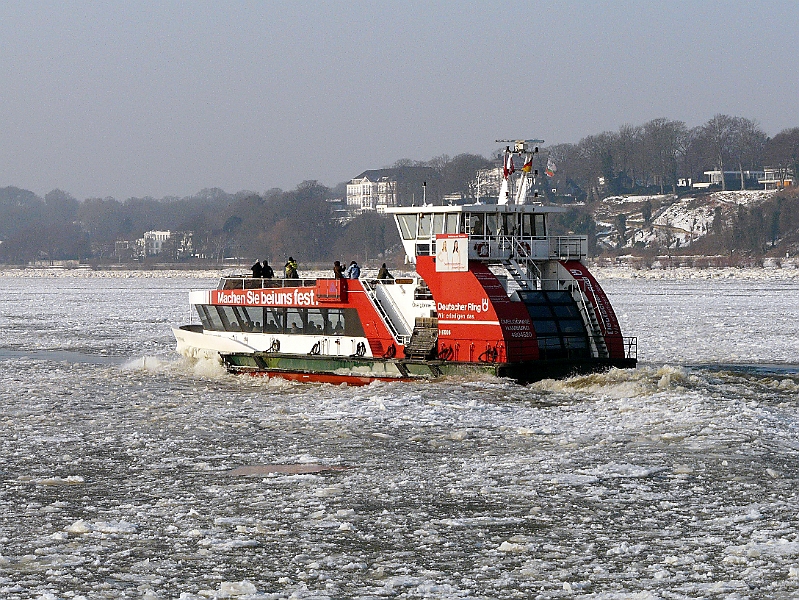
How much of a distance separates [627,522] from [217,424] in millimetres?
9045

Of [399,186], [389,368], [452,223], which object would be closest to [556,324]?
[452,223]

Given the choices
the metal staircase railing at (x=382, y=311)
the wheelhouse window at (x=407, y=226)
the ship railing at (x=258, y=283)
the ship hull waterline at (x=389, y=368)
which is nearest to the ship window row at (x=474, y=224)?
the wheelhouse window at (x=407, y=226)

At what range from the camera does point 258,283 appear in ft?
95.8

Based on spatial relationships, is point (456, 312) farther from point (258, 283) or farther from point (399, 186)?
point (399, 186)

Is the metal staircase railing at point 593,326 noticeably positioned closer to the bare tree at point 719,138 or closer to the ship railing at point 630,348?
the ship railing at point 630,348

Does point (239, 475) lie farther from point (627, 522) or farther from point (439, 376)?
point (439, 376)

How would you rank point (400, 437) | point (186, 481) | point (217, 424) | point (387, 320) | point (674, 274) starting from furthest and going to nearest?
point (674, 274)
point (387, 320)
point (217, 424)
point (400, 437)
point (186, 481)

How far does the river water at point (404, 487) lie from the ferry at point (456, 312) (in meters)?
0.76

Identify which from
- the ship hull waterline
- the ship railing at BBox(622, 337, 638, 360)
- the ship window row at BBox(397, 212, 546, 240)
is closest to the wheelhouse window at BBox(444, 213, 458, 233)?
the ship window row at BBox(397, 212, 546, 240)

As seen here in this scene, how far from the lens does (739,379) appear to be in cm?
2384

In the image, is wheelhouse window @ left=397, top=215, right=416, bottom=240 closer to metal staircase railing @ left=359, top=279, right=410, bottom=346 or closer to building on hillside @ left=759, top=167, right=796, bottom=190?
metal staircase railing @ left=359, top=279, right=410, bottom=346

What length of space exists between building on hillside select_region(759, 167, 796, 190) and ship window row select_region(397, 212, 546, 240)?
430ft

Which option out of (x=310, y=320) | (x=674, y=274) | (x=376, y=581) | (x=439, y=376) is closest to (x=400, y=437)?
(x=439, y=376)

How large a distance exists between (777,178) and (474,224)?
5754 inches
